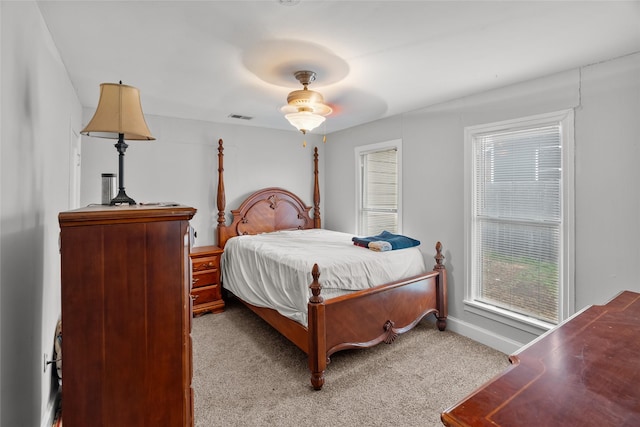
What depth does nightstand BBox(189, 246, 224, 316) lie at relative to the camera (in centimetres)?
364

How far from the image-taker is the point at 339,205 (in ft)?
16.1

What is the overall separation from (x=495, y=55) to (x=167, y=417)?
2839 mm

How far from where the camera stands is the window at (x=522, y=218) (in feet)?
8.27

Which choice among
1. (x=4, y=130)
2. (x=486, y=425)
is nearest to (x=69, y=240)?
(x=4, y=130)

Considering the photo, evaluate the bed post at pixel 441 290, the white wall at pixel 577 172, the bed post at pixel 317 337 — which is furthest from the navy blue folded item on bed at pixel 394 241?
the bed post at pixel 317 337

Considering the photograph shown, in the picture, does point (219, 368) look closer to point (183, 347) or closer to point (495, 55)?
point (183, 347)

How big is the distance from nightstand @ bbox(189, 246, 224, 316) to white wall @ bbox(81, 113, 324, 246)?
0.50 metres

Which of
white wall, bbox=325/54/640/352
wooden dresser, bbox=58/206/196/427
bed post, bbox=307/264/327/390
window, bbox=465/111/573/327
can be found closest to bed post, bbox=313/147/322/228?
white wall, bbox=325/54/640/352

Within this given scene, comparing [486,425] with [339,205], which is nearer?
[486,425]

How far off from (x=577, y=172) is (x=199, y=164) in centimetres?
394

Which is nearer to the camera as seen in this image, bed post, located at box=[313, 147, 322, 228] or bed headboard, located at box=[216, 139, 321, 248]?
bed headboard, located at box=[216, 139, 321, 248]

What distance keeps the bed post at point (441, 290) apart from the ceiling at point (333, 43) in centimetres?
163

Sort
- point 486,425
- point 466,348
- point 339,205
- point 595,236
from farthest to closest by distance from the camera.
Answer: point 339,205 → point 466,348 → point 595,236 → point 486,425

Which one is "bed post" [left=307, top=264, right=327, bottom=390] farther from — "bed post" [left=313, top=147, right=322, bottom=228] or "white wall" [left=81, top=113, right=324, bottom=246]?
"bed post" [left=313, top=147, right=322, bottom=228]
